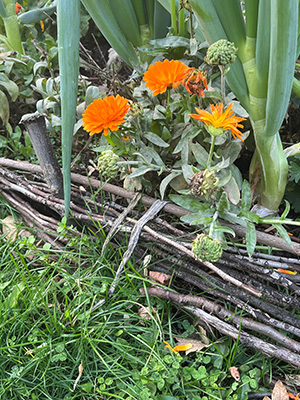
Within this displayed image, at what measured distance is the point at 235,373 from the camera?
101 cm

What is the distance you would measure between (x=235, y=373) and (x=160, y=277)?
32cm

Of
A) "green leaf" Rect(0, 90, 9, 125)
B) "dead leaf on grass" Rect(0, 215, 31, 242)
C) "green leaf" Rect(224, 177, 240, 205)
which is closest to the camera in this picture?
"green leaf" Rect(224, 177, 240, 205)

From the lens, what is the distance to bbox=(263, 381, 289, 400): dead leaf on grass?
0.96m

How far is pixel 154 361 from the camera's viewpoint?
1019 millimetres

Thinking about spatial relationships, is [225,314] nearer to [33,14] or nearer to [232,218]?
[232,218]

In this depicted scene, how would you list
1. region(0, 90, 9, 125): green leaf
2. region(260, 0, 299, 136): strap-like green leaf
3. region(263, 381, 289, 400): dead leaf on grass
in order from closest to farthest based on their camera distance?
region(260, 0, 299, 136): strap-like green leaf → region(263, 381, 289, 400): dead leaf on grass → region(0, 90, 9, 125): green leaf

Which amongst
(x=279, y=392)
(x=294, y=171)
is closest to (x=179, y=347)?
(x=279, y=392)

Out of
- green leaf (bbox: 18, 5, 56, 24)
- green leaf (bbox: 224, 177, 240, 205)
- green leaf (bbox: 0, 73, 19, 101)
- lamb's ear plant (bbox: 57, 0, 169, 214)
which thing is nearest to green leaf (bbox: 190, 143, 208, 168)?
green leaf (bbox: 224, 177, 240, 205)

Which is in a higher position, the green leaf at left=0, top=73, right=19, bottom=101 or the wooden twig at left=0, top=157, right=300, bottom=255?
the green leaf at left=0, top=73, right=19, bottom=101

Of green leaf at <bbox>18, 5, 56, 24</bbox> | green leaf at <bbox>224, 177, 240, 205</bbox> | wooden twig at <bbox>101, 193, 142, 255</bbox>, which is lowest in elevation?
wooden twig at <bbox>101, 193, 142, 255</bbox>

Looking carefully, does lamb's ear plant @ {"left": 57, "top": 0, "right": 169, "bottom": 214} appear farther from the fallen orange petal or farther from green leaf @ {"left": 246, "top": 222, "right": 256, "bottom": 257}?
the fallen orange petal

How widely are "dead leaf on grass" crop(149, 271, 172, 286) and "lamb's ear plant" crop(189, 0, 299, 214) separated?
37cm

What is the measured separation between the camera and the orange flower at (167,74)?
1.05 m

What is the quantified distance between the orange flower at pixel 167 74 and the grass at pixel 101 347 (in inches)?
18.9
